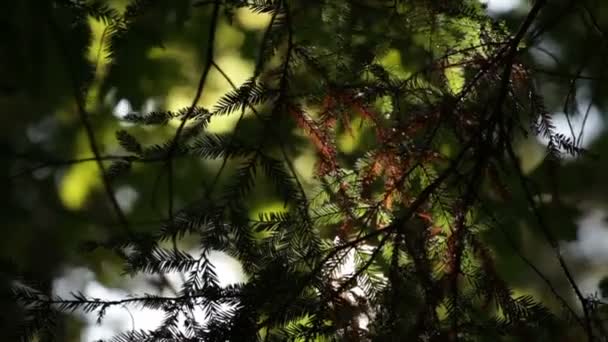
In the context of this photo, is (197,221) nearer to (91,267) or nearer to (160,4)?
(91,267)

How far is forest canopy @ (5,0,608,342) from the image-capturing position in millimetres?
744

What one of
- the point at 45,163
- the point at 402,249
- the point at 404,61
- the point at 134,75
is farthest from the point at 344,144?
the point at 45,163

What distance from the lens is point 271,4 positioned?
0.82m

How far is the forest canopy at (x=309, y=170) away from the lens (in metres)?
0.74

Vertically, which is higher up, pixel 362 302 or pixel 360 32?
pixel 360 32

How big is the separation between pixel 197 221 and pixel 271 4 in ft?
1.15

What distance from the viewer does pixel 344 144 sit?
108cm

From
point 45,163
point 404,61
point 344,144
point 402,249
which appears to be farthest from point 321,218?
point 45,163

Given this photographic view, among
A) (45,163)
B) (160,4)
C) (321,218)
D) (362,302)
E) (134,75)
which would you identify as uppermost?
(160,4)

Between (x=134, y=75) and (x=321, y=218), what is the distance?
511mm

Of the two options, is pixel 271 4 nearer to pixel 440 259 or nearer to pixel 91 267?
pixel 440 259

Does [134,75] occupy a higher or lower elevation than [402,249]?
higher

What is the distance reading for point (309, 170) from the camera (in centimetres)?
108

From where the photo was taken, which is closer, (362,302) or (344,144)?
(362,302)
